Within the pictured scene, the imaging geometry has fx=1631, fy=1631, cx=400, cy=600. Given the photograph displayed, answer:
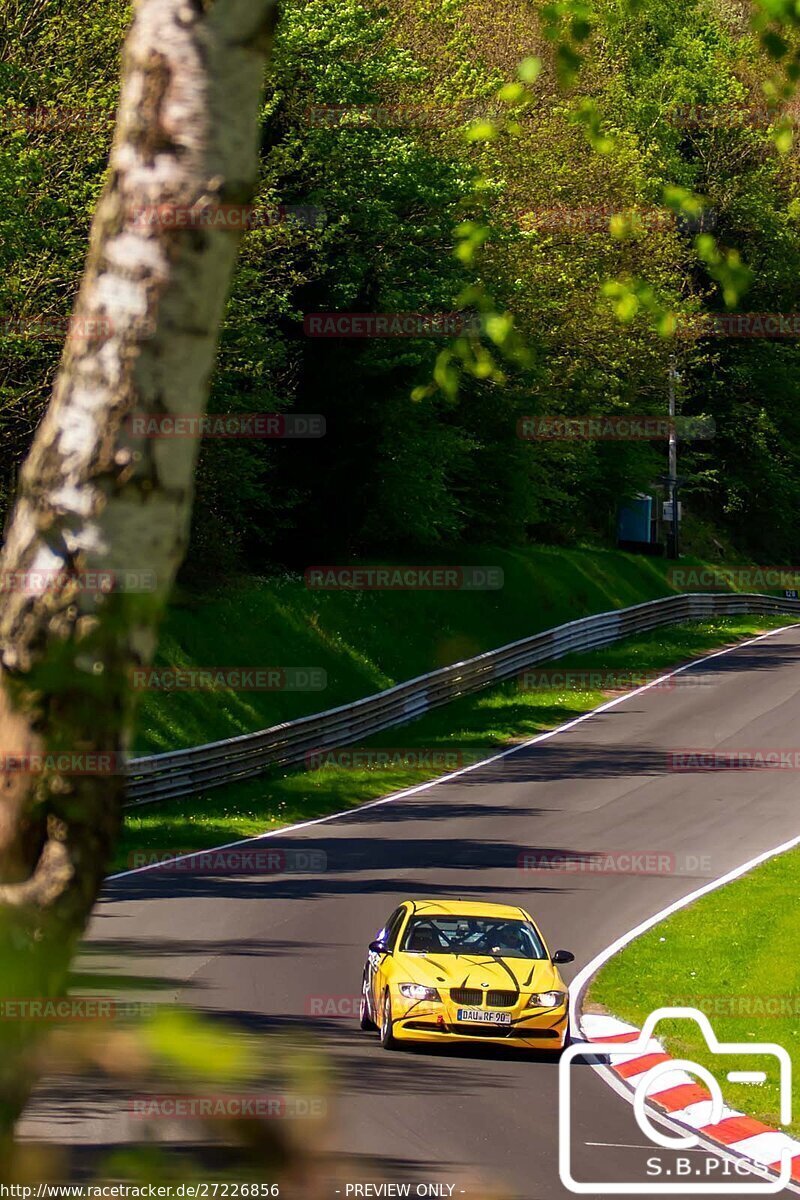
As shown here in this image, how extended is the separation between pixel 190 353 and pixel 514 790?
31015mm

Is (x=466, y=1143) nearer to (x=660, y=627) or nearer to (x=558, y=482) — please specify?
(x=660, y=627)

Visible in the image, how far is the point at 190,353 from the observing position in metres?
2.42

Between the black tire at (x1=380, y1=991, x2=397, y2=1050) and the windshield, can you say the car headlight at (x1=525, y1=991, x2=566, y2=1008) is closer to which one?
the windshield

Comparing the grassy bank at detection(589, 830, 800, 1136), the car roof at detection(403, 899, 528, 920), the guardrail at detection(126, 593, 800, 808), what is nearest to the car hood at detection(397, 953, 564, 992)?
the car roof at detection(403, 899, 528, 920)

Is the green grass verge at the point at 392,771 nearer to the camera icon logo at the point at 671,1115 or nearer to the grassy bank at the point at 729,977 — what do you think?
the grassy bank at the point at 729,977

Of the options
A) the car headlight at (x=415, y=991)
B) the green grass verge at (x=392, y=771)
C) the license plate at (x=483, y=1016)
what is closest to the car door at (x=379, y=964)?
the car headlight at (x=415, y=991)

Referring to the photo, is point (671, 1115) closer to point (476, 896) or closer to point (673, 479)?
point (476, 896)

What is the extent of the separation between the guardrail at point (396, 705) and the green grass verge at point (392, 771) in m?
0.30

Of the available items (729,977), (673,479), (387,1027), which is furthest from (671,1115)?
(673,479)

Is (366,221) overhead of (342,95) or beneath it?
beneath

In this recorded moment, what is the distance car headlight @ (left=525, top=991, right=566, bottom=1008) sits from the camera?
49.8 feet

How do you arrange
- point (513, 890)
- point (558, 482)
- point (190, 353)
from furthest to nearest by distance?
point (558, 482)
point (513, 890)
point (190, 353)

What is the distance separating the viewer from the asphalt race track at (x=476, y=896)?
9.96 metres

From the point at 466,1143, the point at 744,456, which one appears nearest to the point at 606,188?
the point at 744,456
